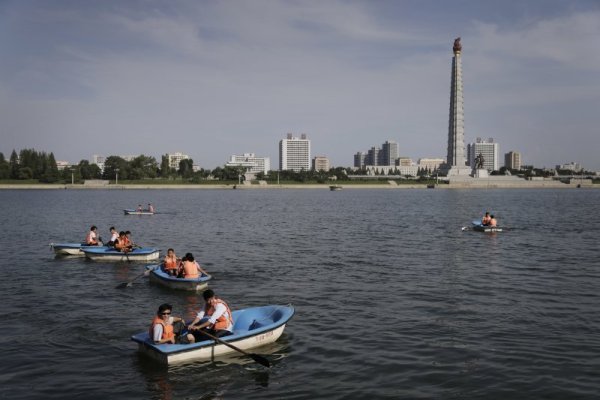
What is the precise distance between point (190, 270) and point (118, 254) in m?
10.6

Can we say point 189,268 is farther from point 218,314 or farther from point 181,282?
point 218,314

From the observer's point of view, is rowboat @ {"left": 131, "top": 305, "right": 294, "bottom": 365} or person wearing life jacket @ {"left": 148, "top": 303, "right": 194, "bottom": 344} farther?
person wearing life jacket @ {"left": 148, "top": 303, "right": 194, "bottom": 344}

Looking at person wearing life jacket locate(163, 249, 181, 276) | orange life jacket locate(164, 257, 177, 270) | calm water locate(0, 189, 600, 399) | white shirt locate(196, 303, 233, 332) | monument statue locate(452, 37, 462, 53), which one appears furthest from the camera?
monument statue locate(452, 37, 462, 53)

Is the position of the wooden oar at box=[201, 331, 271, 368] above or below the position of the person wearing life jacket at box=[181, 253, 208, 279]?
below

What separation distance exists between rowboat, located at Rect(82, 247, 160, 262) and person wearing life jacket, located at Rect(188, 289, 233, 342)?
60.9ft

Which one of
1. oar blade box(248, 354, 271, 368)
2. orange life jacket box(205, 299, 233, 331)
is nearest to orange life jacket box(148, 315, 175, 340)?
orange life jacket box(205, 299, 233, 331)

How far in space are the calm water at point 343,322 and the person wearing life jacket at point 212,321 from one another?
90 cm

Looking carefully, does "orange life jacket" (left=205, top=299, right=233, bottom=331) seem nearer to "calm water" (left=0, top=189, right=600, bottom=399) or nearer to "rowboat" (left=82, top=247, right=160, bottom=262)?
"calm water" (left=0, top=189, right=600, bottom=399)

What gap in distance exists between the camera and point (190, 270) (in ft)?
83.4

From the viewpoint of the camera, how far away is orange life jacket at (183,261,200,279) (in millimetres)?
25406

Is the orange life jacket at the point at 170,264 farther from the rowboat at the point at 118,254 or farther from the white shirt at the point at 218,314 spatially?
the white shirt at the point at 218,314

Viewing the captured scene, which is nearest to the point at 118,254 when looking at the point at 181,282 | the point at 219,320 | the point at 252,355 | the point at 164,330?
the point at 181,282

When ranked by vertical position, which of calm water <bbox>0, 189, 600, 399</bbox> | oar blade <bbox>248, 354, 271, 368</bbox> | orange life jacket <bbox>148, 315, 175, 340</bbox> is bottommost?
calm water <bbox>0, 189, 600, 399</bbox>

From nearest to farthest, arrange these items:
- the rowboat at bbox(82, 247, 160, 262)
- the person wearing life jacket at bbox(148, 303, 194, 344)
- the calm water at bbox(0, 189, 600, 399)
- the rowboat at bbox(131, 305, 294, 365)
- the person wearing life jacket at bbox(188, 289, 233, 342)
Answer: the calm water at bbox(0, 189, 600, 399) → the rowboat at bbox(131, 305, 294, 365) → the person wearing life jacket at bbox(148, 303, 194, 344) → the person wearing life jacket at bbox(188, 289, 233, 342) → the rowboat at bbox(82, 247, 160, 262)
